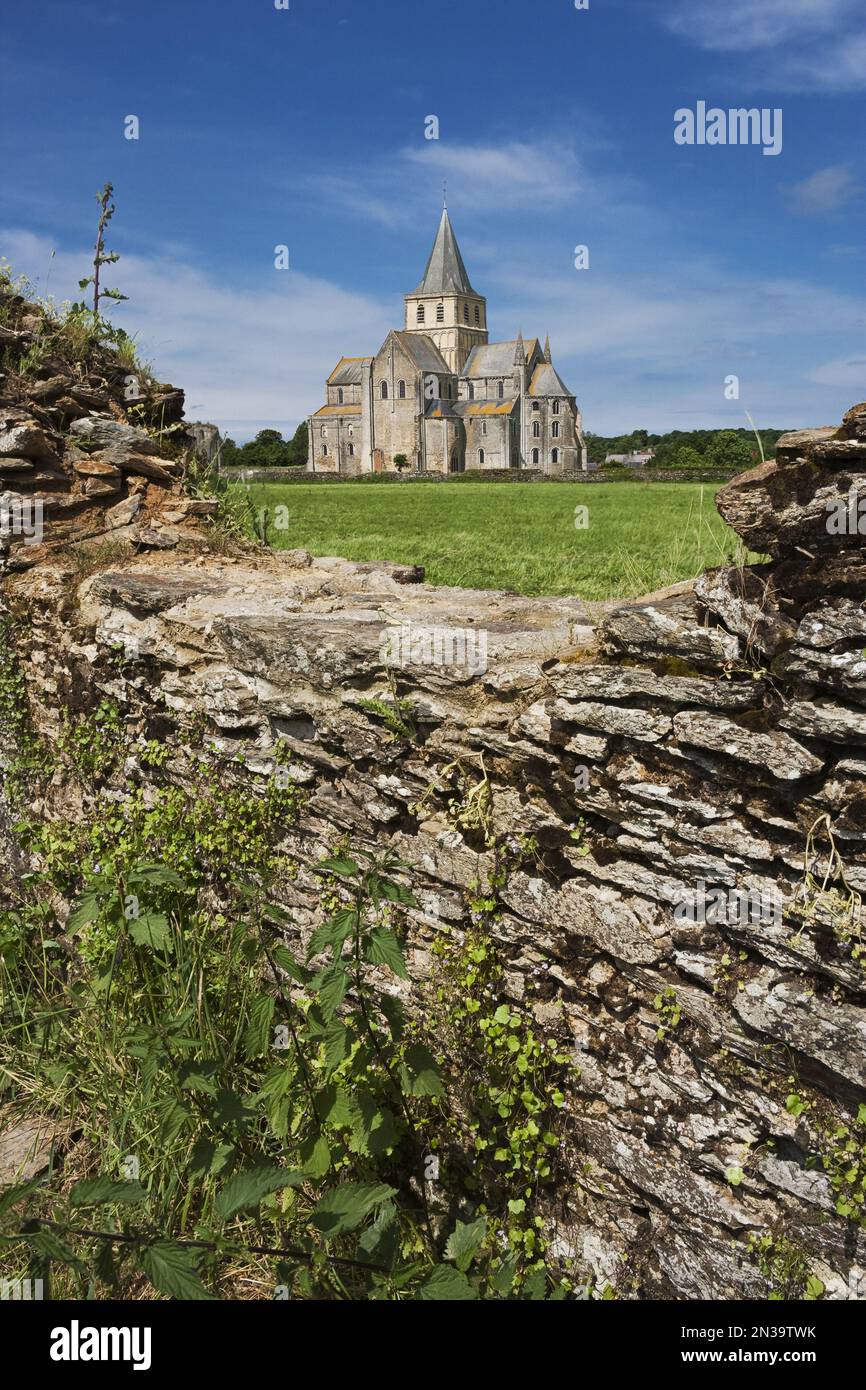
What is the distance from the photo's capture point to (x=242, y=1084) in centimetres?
446

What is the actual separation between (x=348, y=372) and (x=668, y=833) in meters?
112

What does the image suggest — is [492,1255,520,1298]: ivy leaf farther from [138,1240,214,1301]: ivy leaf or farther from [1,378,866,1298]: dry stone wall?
[138,1240,214,1301]: ivy leaf

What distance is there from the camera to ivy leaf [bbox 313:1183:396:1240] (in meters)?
2.90

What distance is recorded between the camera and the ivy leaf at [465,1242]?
3145 mm

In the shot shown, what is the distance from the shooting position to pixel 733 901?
3223mm

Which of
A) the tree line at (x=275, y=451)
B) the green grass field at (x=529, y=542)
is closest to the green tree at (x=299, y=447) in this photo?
the tree line at (x=275, y=451)

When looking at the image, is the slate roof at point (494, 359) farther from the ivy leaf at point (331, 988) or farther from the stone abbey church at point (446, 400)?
the ivy leaf at point (331, 988)

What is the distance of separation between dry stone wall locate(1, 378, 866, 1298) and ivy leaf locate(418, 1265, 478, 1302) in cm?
85

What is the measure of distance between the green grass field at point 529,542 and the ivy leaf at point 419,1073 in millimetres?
2594

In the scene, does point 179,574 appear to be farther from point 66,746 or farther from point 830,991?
point 830,991

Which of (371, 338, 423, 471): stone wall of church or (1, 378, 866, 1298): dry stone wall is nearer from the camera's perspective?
(1, 378, 866, 1298): dry stone wall

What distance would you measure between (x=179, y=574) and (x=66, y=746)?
Answer: 137 cm

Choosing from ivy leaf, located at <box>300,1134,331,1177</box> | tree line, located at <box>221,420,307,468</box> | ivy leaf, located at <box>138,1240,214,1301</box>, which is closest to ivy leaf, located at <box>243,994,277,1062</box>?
ivy leaf, located at <box>300,1134,331,1177</box>

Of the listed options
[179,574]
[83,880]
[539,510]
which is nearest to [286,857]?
[83,880]
